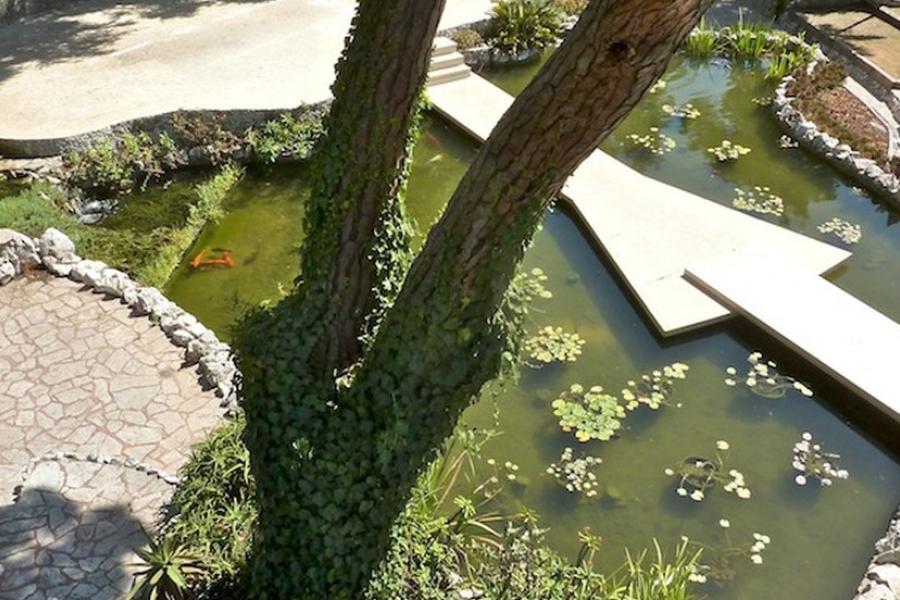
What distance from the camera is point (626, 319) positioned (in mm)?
6395

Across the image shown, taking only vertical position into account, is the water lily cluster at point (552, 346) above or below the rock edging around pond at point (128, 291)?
below

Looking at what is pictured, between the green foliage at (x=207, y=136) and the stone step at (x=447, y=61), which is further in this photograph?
the stone step at (x=447, y=61)

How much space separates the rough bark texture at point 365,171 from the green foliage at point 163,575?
1.17 metres

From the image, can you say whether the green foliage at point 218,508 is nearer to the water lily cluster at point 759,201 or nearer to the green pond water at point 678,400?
the green pond water at point 678,400

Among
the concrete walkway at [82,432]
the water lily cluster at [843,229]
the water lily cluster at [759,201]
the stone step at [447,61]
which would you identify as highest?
the stone step at [447,61]

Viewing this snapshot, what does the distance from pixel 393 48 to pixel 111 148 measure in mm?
5296

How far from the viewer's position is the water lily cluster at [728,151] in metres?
8.36

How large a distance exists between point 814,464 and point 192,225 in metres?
4.91

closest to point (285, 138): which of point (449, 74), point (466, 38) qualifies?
A: point (449, 74)

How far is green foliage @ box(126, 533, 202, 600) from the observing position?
3885mm

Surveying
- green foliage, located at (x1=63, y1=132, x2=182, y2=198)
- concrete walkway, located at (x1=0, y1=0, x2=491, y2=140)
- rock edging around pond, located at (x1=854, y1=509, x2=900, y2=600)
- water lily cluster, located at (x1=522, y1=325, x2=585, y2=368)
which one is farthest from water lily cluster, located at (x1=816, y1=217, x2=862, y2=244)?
green foliage, located at (x1=63, y1=132, x2=182, y2=198)

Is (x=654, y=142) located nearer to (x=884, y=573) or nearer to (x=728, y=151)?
(x=728, y=151)

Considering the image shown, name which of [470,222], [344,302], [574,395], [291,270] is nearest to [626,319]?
[574,395]

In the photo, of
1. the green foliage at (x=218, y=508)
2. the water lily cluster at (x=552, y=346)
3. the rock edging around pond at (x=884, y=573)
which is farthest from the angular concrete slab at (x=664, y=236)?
the green foliage at (x=218, y=508)
